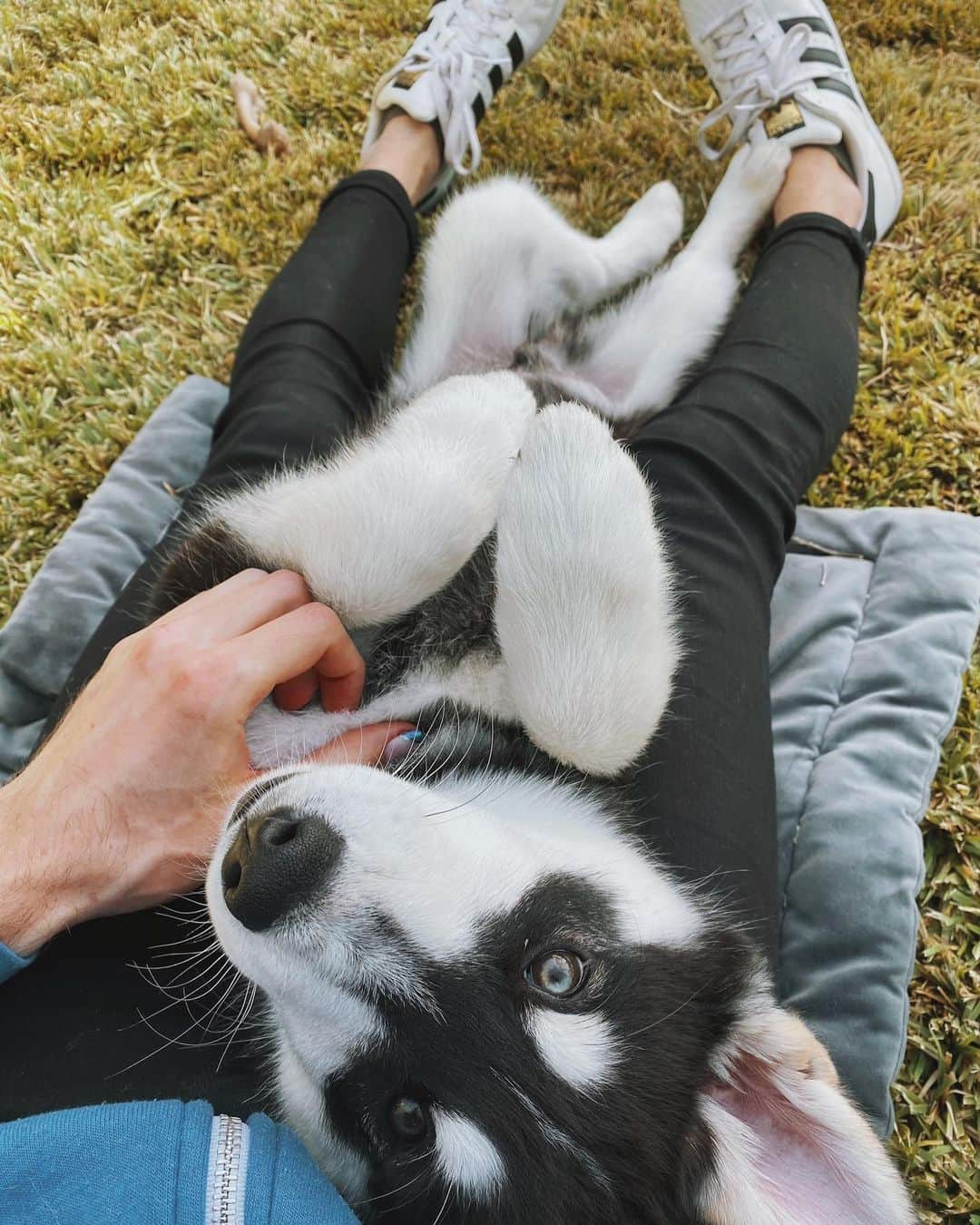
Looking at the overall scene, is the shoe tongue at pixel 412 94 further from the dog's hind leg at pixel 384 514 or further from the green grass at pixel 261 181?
the dog's hind leg at pixel 384 514

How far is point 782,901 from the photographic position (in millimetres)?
1963

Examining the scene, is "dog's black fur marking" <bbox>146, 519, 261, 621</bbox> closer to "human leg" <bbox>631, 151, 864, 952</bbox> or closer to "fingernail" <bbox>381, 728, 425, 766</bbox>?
"fingernail" <bbox>381, 728, 425, 766</bbox>

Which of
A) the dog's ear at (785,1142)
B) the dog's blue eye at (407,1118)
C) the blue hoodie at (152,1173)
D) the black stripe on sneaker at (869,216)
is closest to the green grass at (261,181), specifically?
the black stripe on sneaker at (869,216)

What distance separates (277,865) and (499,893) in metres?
0.30

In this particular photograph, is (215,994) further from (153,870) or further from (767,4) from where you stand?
(767,4)

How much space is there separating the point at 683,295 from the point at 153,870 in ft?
6.43

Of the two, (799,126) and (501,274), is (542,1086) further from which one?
(799,126)

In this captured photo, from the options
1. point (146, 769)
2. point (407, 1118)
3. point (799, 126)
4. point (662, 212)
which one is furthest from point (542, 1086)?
point (799, 126)

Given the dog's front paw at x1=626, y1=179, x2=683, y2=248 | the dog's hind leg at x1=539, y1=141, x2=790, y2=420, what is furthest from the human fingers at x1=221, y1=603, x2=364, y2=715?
the dog's front paw at x1=626, y1=179, x2=683, y2=248

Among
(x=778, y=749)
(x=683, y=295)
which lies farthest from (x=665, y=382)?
(x=778, y=749)

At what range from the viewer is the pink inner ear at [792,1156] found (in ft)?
3.50

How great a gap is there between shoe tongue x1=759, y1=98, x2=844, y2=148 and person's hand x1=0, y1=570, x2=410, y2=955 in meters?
2.07

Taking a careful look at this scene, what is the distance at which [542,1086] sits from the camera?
3.59ft

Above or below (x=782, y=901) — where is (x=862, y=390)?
above
